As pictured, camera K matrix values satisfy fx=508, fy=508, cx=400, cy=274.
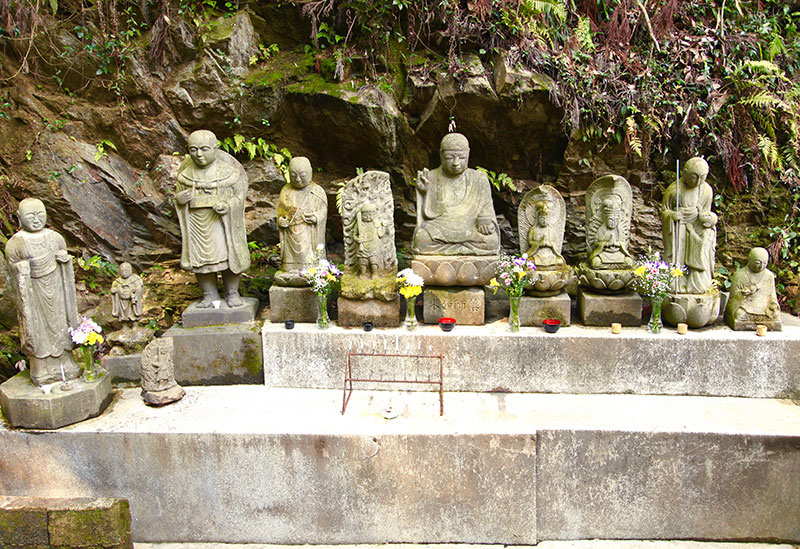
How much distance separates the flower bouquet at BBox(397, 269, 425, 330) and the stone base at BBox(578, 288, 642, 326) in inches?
71.3

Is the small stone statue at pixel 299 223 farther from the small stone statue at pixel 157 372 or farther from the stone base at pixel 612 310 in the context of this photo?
the stone base at pixel 612 310

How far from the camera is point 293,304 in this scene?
18.5 feet

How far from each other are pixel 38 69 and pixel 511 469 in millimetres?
7751

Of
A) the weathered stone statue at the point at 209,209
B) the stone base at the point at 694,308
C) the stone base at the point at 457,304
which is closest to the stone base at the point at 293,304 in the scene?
the weathered stone statue at the point at 209,209

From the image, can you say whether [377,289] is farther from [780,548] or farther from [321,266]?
[780,548]

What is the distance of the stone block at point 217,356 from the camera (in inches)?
213

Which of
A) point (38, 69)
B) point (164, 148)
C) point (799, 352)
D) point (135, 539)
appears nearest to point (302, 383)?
point (135, 539)

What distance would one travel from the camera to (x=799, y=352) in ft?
16.5

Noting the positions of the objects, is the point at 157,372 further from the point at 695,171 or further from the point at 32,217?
the point at 695,171

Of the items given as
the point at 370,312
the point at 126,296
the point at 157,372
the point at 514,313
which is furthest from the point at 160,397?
the point at 514,313

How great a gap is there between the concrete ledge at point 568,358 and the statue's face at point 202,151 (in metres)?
1.96

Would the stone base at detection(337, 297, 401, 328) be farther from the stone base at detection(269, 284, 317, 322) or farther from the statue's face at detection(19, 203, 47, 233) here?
the statue's face at detection(19, 203, 47, 233)

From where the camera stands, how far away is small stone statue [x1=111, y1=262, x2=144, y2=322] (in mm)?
5496

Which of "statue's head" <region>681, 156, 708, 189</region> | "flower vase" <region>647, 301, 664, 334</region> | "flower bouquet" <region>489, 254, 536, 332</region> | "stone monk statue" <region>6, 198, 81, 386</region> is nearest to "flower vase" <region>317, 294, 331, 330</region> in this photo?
"flower bouquet" <region>489, 254, 536, 332</region>
